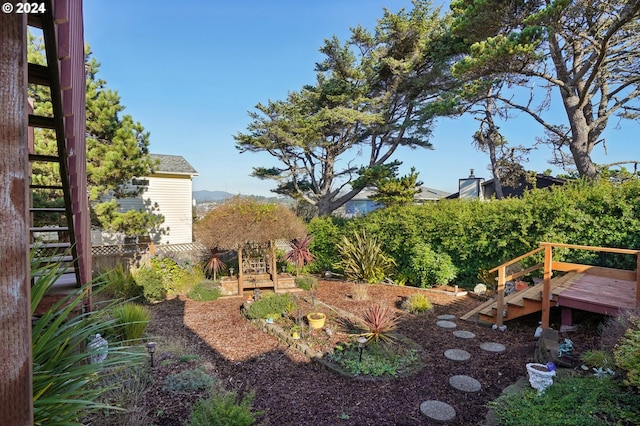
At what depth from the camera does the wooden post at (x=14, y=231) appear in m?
0.91

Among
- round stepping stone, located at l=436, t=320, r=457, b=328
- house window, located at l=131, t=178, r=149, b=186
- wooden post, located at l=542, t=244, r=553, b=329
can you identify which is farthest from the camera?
house window, located at l=131, t=178, r=149, b=186

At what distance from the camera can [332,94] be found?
15.0 metres

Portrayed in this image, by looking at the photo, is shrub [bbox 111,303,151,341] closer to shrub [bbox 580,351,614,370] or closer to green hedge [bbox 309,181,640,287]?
shrub [bbox 580,351,614,370]

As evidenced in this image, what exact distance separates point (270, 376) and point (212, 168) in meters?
13.7

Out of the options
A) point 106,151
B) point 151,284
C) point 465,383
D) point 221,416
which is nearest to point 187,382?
point 221,416

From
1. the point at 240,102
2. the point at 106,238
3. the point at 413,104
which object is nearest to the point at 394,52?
the point at 413,104

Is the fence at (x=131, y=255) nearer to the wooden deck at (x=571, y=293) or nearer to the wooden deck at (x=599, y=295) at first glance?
the wooden deck at (x=571, y=293)

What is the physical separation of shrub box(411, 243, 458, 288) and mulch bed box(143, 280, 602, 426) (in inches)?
68.1

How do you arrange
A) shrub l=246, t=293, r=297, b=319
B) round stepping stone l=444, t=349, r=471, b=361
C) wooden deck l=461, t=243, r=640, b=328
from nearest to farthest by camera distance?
wooden deck l=461, t=243, r=640, b=328 → round stepping stone l=444, t=349, r=471, b=361 → shrub l=246, t=293, r=297, b=319

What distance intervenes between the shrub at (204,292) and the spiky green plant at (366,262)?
3873mm

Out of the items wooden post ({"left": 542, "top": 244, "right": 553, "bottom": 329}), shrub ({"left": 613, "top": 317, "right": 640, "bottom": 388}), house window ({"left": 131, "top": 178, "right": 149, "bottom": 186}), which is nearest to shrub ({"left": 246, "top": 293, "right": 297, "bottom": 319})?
wooden post ({"left": 542, "top": 244, "right": 553, "bottom": 329})

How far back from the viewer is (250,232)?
8.05 metres

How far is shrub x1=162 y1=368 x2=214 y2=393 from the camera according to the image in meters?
3.40

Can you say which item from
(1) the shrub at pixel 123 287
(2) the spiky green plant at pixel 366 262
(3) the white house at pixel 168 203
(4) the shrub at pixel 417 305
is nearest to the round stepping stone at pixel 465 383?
(4) the shrub at pixel 417 305
